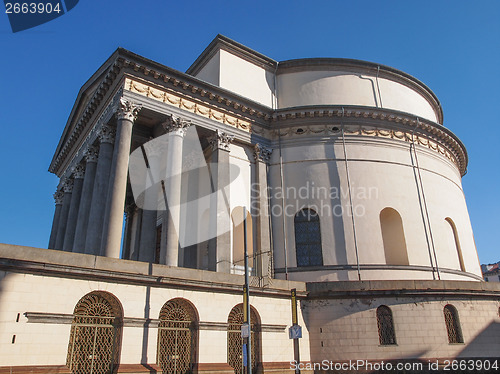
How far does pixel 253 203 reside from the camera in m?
23.1

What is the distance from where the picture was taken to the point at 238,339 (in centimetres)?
1562

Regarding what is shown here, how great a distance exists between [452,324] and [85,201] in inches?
725

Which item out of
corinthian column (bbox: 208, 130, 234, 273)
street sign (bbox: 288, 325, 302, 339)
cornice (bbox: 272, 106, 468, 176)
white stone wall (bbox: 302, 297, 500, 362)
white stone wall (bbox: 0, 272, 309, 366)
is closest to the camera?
white stone wall (bbox: 0, 272, 309, 366)

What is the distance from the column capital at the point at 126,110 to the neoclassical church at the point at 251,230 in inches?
2.6

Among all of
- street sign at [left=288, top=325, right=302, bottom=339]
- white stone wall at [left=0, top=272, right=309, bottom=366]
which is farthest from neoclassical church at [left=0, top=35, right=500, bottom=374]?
street sign at [left=288, top=325, right=302, bottom=339]

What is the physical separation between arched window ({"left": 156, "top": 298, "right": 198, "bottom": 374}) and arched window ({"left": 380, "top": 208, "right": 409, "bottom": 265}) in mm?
12714

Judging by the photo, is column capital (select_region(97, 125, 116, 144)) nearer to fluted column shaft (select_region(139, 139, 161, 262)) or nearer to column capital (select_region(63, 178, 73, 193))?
fluted column shaft (select_region(139, 139, 161, 262))

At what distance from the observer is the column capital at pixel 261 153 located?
2406 centimetres

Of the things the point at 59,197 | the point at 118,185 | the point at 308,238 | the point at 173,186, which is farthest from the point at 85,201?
the point at 308,238

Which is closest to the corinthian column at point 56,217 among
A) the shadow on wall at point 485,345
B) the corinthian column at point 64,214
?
the corinthian column at point 64,214

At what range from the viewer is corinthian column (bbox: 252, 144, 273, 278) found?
71.3 ft

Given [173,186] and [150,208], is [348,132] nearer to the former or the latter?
[173,186]

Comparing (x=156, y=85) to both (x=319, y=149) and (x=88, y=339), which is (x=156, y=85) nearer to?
(x=319, y=149)

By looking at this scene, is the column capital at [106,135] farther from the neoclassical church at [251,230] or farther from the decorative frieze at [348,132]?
the decorative frieze at [348,132]
